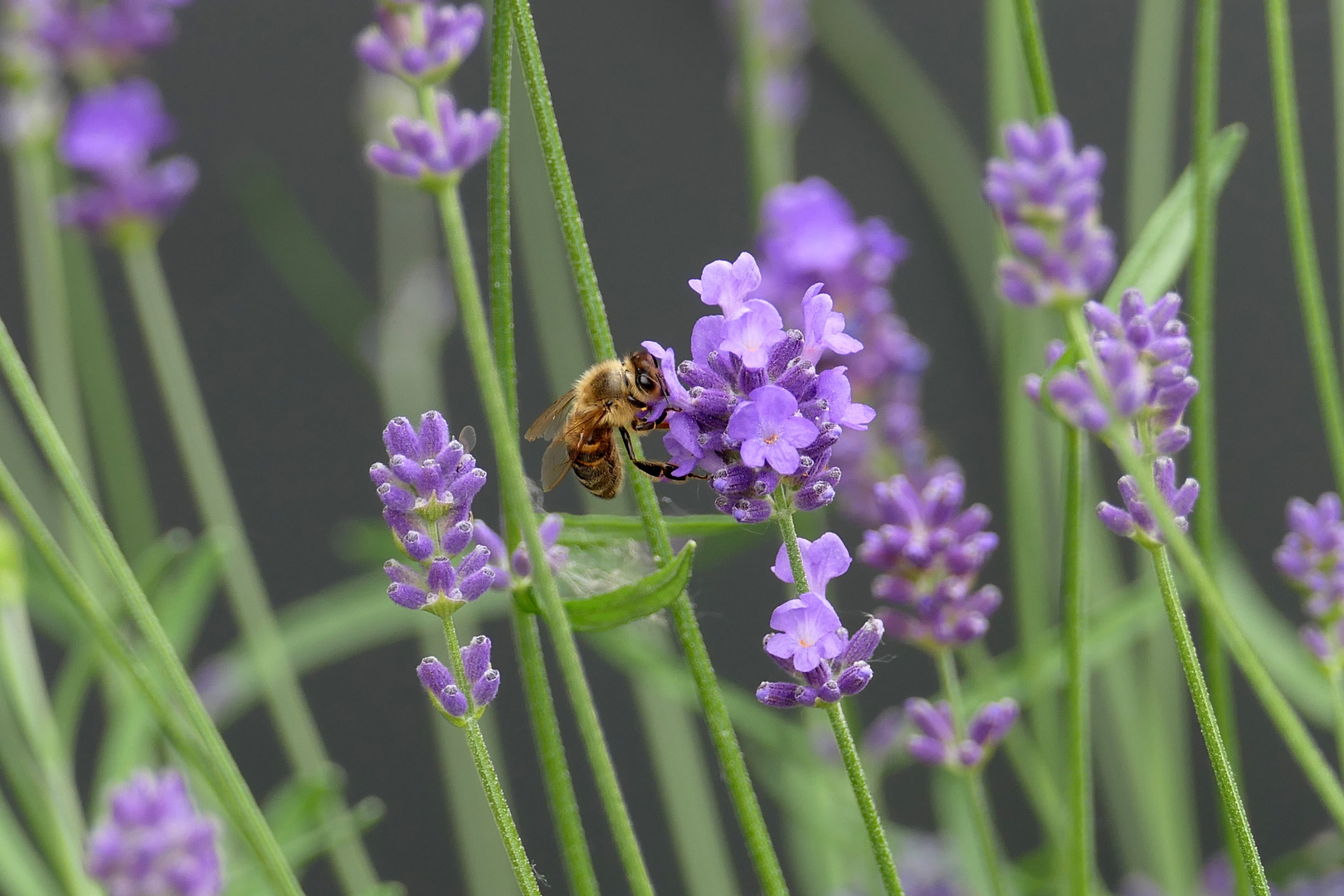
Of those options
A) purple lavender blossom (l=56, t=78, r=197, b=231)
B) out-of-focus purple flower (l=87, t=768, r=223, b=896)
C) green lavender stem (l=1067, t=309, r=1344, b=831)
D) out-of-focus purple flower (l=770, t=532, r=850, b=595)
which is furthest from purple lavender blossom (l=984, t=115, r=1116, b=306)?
purple lavender blossom (l=56, t=78, r=197, b=231)

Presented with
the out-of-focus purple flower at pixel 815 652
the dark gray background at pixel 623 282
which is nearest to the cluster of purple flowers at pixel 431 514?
the out-of-focus purple flower at pixel 815 652

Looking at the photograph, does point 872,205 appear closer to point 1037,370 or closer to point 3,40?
point 1037,370

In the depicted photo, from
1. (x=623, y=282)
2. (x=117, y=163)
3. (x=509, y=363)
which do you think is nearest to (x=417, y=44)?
(x=509, y=363)

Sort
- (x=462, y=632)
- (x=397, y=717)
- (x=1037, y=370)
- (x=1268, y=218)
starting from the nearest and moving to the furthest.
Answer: (x=1037, y=370)
(x=462, y=632)
(x=1268, y=218)
(x=397, y=717)

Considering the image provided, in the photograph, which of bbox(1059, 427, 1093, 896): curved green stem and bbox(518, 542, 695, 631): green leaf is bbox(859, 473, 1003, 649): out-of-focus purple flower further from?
bbox(518, 542, 695, 631): green leaf

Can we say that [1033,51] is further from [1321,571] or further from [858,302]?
[858,302]

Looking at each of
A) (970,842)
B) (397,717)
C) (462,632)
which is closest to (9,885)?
(462,632)

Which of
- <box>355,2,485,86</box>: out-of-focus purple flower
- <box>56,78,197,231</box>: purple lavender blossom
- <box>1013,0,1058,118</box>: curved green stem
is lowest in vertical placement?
<box>1013,0,1058,118</box>: curved green stem
